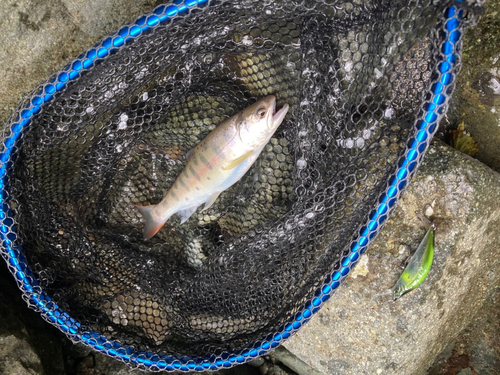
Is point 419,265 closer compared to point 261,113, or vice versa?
point 261,113

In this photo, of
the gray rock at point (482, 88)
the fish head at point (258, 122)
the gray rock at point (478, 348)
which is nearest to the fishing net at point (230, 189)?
the fish head at point (258, 122)

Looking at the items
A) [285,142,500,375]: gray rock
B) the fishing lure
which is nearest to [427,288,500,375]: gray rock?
[285,142,500,375]: gray rock

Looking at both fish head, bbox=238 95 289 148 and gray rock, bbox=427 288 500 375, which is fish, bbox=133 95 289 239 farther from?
gray rock, bbox=427 288 500 375

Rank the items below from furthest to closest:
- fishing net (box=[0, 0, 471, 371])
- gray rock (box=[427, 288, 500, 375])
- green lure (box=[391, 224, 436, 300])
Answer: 1. gray rock (box=[427, 288, 500, 375])
2. green lure (box=[391, 224, 436, 300])
3. fishing net (box=[0, 0, 471, 371])

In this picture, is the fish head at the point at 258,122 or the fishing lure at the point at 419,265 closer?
the fish head at the point at 258,122

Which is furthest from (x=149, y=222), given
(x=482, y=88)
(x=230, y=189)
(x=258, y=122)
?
(x=482, y=88)

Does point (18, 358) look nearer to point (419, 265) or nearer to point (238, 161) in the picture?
point (238, 161)

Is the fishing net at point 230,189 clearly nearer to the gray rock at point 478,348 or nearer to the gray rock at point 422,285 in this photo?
the gray rock at point 422,285

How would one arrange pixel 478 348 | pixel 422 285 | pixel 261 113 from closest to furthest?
pixel 261 113 < pixel 422 285 < pixel 478 348
